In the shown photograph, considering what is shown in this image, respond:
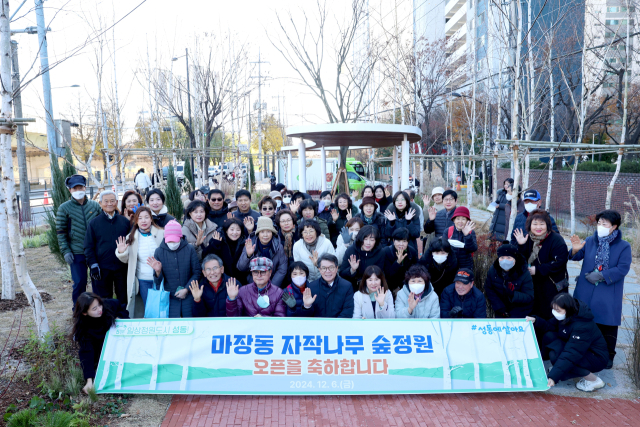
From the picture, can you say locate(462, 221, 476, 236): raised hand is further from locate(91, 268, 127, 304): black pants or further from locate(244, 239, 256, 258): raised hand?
locate(91, 268, 127, 304): black pants

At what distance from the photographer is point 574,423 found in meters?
3.86

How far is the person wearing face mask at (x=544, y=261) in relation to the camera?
16.4ft

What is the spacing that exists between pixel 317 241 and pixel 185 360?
1.97 metres

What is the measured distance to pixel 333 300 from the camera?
4770 millimetres

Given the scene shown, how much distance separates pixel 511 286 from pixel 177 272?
3.47 metres

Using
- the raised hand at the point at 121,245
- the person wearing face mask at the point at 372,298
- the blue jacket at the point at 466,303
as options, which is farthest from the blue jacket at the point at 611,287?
the raised hand at the point at 121,245

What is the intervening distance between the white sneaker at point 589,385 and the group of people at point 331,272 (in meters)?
0.01

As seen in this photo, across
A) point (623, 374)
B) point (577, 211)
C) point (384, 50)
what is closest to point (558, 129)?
point (577, 211)

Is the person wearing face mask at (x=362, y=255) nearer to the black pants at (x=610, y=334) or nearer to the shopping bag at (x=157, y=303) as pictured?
the shopping bag at (x=157, y=303)

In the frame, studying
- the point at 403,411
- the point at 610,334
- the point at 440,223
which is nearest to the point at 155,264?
the point at 403,411

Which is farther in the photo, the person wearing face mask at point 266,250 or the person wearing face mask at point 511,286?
the person wearing face mask at point 266,250

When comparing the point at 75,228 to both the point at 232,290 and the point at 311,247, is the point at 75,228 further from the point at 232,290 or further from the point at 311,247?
the point at 311,247

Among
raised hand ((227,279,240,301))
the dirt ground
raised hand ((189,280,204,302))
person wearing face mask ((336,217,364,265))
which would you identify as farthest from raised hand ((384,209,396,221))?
the dirt ground

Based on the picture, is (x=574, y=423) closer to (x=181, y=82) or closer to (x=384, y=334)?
(x=384, y=334)
